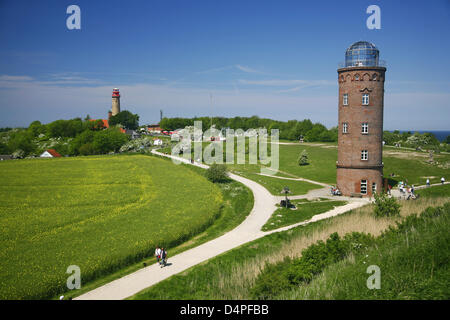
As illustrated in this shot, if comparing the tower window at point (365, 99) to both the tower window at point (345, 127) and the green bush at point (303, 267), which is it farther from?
the green bush at point (303, 267)

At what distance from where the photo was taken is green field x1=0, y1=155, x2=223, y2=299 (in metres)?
18.8

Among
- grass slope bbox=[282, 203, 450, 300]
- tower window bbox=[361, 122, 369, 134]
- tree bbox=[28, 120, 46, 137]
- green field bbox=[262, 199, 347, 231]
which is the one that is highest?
tree bbox=[28, 120, 46, 137]

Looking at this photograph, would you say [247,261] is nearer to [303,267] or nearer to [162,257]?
[303,267]

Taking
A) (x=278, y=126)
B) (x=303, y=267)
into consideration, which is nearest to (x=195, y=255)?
(x=303, y=267)

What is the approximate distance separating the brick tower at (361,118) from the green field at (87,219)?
52.0 feet

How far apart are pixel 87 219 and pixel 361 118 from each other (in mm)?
30160

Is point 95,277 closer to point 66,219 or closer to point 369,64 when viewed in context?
point 66,219

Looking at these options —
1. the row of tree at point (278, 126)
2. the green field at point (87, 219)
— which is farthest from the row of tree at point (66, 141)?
the green field at point (87, 219)

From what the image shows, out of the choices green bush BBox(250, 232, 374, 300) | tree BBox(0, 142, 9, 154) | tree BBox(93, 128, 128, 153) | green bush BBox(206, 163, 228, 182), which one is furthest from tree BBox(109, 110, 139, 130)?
green bush BBox(250, 232, 374, 300)

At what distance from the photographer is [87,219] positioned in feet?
93.6

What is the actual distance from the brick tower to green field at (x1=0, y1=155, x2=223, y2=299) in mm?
15843

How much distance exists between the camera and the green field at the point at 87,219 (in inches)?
739

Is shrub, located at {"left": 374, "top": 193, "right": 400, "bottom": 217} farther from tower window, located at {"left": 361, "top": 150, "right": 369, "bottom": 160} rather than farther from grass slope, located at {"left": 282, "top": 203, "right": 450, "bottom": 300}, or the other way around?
tower window, located at {"left": 361, "top": 150, "right": 369, "bottom": 160}

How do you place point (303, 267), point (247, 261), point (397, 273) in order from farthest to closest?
point (247, 261)
point (303, 267)
point (397, 273)
